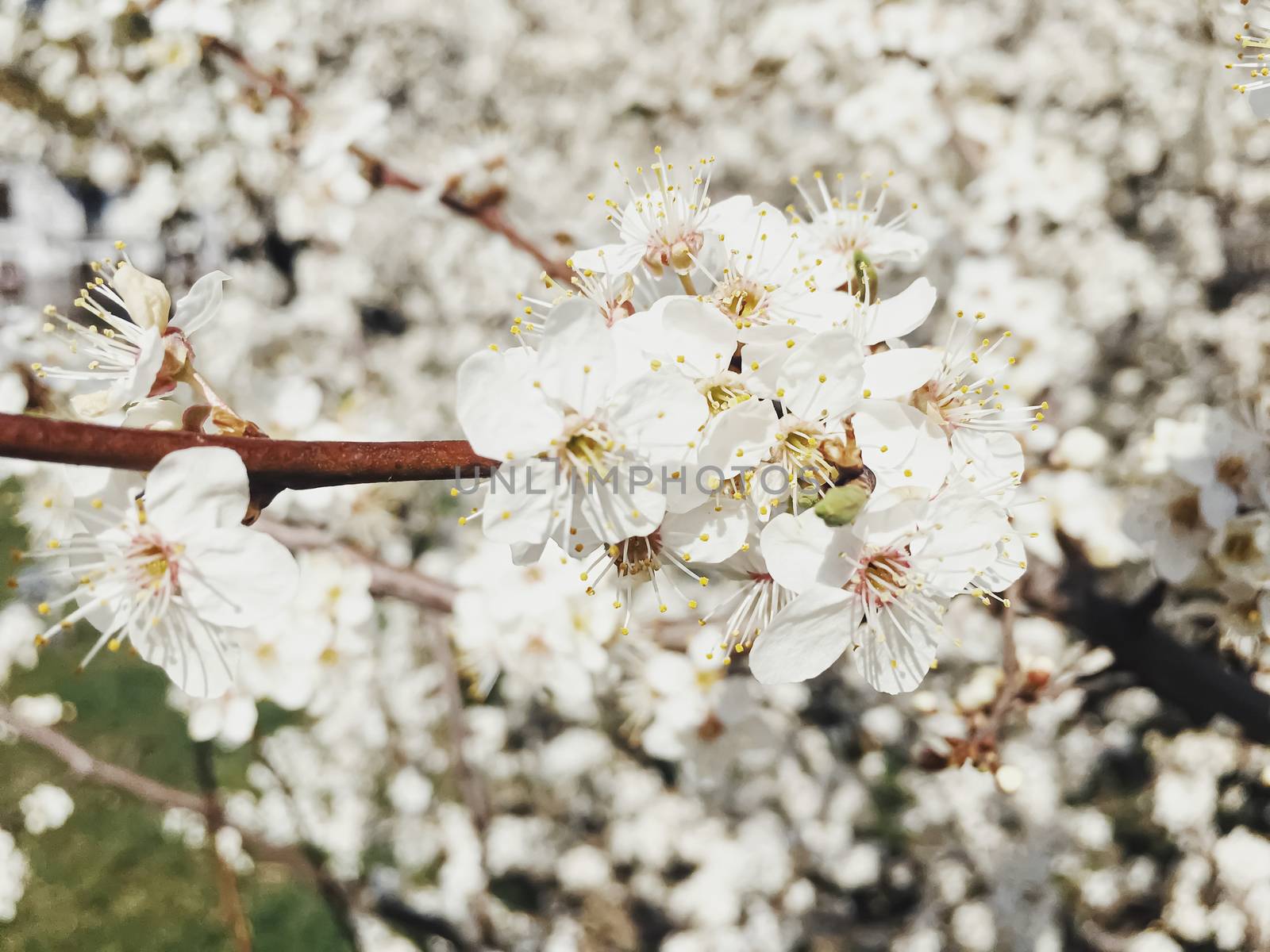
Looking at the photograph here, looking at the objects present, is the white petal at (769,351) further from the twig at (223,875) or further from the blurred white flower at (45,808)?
the blurred white flower at (45,808)

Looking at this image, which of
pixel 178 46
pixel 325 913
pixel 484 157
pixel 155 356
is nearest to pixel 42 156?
pixel 178 46

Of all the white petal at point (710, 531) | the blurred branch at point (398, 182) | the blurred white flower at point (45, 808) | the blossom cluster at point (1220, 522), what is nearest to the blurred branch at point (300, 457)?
the white petal at point (710, 531)

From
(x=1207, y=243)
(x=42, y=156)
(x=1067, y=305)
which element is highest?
(x=1207, y=243)

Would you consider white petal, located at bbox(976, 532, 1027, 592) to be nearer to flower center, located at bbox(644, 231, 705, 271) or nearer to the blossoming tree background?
the blossoming tree background

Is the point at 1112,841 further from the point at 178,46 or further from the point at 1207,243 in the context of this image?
the point at 178,46

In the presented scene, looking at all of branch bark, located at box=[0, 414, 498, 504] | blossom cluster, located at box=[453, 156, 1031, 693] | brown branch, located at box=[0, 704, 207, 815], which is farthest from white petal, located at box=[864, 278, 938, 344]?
brown branch, located at box=[0, 704, 207, 815]

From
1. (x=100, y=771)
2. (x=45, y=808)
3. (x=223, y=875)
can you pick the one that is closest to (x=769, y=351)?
(x=100, y=771)
